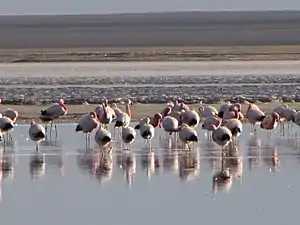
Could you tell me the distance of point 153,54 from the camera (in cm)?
4925

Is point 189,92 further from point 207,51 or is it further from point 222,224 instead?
point 207,51

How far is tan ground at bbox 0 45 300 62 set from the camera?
45.9 m

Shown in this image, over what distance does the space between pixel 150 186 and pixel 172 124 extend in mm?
4387

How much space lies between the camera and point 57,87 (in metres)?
30.9

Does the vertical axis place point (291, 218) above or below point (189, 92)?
below

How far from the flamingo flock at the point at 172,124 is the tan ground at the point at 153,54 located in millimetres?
23581

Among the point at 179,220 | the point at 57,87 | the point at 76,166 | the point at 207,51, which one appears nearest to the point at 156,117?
the point at 76,166

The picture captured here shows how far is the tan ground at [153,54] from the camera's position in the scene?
4588 centimetres

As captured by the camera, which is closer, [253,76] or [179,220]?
[179,220]

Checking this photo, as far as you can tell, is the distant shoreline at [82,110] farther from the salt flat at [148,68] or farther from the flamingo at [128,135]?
the salt flat at [148,68]

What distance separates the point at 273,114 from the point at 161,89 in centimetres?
954

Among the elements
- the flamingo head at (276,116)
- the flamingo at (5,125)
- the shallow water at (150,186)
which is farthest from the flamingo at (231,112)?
the flamingo at (5,125)

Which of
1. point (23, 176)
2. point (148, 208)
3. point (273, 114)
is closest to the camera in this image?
point (148, 208)

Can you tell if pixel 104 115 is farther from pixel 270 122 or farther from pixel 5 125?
pixel 270 122
